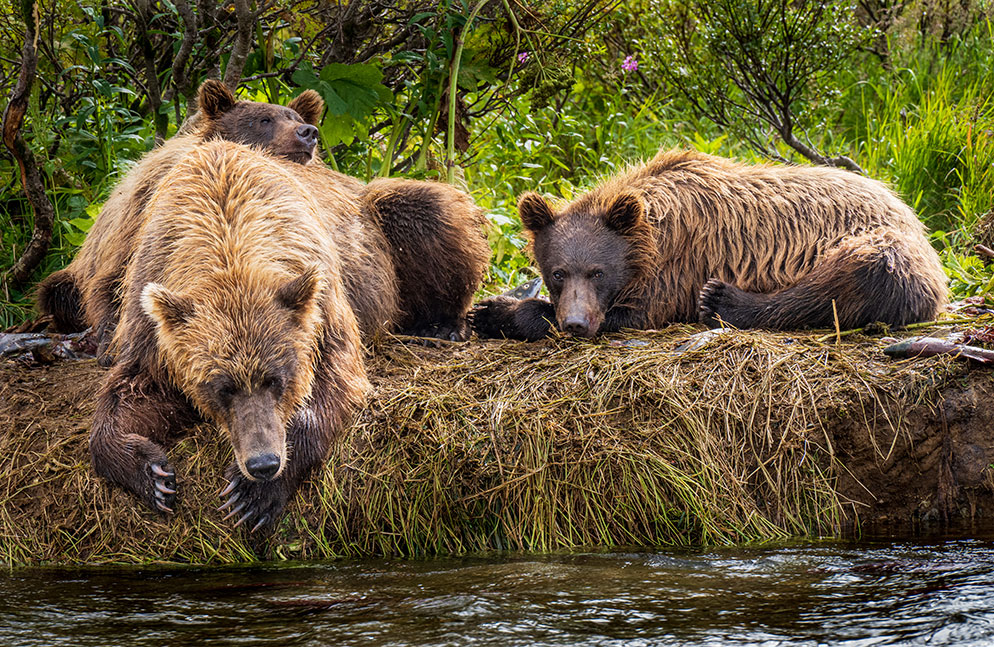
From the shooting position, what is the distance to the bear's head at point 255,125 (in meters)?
6.35

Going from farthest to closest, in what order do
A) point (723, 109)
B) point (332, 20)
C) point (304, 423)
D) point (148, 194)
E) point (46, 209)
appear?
point (723, 109), point (332, 20), point (46, 209), point (148, 194), point (304, 423)

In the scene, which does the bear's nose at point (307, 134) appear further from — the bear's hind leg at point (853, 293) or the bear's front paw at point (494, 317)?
the bear's hind leg at point (853, 293)

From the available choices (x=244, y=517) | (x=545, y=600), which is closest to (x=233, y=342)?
(x=244, y=517)

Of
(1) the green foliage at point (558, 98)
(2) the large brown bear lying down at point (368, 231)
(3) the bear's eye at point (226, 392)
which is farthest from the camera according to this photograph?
(1) the green foliage at point (558, 98)

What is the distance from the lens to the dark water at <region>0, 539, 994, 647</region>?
10.8 ft

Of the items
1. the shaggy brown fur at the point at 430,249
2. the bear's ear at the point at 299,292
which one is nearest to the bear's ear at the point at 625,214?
the shaggy brown fur at the point at 430,249

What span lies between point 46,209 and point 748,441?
4490mm

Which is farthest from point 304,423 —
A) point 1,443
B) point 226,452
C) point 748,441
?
point 748,441

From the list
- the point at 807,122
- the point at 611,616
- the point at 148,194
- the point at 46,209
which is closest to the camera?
the point at 611,616

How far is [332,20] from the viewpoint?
7648mm

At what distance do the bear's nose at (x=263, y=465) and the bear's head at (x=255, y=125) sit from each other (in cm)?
264

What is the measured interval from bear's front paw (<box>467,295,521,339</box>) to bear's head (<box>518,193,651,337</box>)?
14.2 inches

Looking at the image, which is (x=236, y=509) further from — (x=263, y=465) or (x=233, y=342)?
(x=233, y=342)

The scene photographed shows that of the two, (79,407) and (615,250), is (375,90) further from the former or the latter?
Answer: (79,407)
